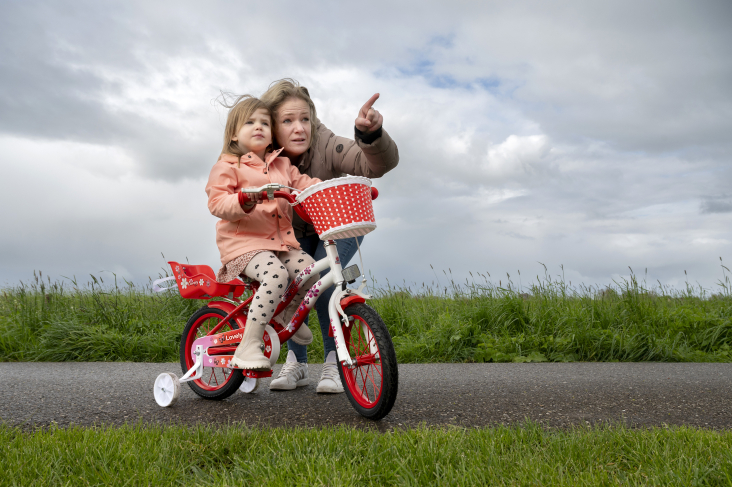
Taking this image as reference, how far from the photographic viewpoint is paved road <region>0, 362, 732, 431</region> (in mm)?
3514

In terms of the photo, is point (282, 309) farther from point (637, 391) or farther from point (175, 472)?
point (637, 391)

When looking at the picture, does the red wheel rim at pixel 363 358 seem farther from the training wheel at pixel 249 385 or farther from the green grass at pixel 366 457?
the training wheel at pixel 249 385

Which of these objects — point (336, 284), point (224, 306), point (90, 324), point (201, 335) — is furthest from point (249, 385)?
point (90, 324)

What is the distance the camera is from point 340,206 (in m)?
3.14

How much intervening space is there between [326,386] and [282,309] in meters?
0.76

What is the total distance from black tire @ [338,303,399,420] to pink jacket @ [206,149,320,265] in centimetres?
78

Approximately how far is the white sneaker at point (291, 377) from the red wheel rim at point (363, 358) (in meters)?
0.98

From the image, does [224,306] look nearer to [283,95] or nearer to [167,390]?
[167,390]

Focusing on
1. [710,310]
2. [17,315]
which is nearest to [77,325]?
[17,315]

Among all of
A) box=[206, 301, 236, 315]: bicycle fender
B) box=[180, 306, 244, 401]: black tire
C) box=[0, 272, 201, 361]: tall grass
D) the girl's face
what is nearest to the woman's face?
the girl's face

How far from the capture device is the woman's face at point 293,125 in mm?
3941

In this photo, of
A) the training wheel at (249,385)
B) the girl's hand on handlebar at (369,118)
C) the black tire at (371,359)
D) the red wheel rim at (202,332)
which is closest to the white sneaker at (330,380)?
the training wheel at (249,385)

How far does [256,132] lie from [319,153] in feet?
1.97

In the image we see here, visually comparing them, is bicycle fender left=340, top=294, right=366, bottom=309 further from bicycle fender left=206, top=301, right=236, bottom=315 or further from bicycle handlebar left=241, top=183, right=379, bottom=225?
bicycle fender left=206, top=301, right=236, bottom=315
